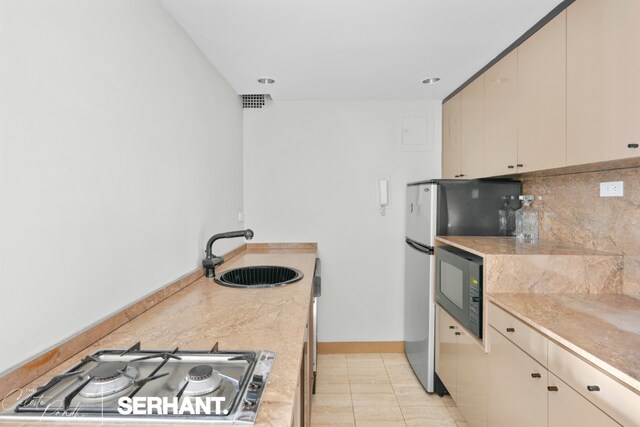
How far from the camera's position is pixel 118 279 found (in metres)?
1.27

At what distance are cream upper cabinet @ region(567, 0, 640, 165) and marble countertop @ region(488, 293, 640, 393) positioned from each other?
0.63m

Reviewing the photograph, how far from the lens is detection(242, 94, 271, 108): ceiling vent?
10.3 ft

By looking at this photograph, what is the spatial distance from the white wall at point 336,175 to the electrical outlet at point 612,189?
1.50 m

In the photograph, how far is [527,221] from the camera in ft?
7.87

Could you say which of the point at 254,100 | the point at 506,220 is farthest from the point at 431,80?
the point at 254,100

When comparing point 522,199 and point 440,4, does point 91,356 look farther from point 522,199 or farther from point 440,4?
point 522,199

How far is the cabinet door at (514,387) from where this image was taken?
135 cm

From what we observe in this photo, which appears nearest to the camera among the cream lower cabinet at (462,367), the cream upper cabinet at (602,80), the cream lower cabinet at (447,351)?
the cream upper cabinet at (602,80)

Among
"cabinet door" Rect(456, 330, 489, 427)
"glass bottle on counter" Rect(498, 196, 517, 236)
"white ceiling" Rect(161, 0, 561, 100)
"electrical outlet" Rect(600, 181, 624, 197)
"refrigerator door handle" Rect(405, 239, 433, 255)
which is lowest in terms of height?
"cabinet door" Rect(456, 330, 489, 427)

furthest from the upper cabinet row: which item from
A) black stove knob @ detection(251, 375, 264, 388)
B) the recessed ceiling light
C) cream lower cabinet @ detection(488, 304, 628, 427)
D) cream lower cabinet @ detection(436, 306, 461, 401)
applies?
black stove knob @ detection(251, 375, 264, 388)

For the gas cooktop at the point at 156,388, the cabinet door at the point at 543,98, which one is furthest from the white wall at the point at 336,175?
the gas cooktop at the point at 156,388

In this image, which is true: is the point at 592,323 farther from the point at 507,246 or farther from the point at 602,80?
the point at 602,80

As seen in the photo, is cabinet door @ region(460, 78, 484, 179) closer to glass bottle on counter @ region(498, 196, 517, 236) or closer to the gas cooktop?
glass bottle on counter @ region(498, 196, 517, 236)

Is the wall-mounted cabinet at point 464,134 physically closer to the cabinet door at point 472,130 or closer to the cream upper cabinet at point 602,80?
the cabinet door at point 472,130
